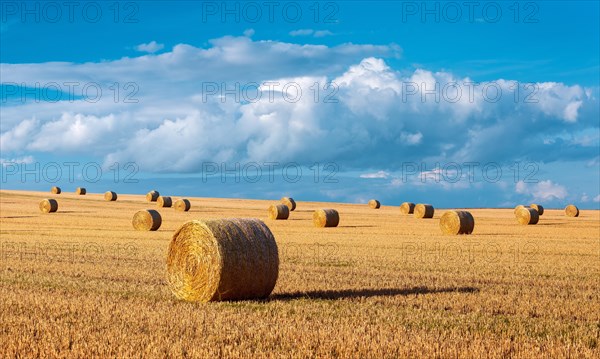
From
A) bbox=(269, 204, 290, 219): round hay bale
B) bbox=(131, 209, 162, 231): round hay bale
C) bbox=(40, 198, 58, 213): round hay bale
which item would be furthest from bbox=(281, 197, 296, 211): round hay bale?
bbox=(131, 209, 162, 231): round hay bale

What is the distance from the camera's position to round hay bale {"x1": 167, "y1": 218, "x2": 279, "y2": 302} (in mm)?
12727

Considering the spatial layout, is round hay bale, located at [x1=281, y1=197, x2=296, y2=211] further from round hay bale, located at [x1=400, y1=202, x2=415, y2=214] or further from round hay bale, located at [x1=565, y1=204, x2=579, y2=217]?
round hay bale, located at [x1=565, y1=204, x2=579, y2=217]

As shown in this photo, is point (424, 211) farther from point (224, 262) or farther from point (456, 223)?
point (224, 262)

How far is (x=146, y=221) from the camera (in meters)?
33.2

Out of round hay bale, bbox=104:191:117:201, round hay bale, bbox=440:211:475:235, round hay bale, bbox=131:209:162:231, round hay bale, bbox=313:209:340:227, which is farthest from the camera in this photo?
round hay bale, bbox=104:191:117:201

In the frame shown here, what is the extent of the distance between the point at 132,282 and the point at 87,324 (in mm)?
4767

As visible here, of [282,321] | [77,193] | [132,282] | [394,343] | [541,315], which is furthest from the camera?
[77,193]

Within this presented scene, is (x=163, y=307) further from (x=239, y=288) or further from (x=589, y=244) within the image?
(x=589, y=244)

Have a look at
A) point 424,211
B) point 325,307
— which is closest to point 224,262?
point 325,307

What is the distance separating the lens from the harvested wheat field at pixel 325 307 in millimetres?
8531

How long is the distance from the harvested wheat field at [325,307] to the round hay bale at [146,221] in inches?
390

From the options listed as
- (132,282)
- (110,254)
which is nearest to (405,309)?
(132,282)

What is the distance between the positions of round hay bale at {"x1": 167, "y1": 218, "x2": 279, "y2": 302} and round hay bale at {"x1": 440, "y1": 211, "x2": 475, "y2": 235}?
19.7 m

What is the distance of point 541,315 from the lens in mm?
11219
